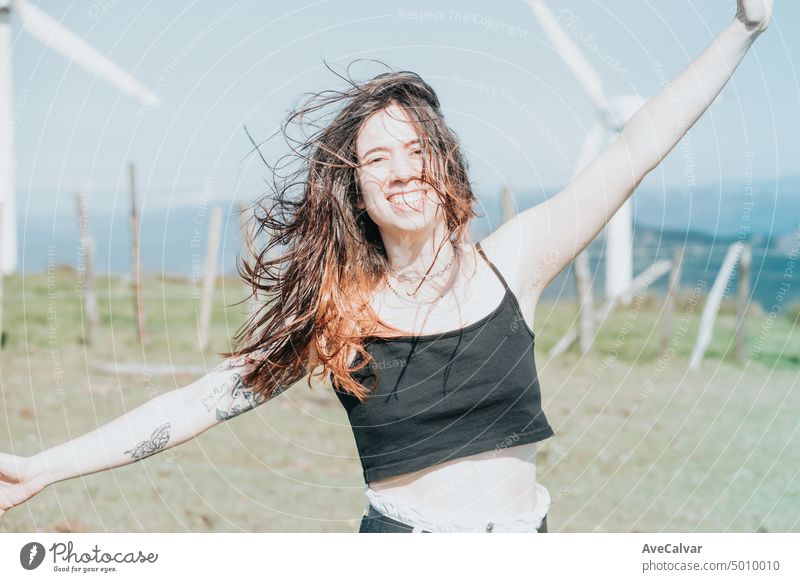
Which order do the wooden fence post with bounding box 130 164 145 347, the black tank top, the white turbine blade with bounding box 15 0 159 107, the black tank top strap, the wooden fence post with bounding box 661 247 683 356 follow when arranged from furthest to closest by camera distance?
the wooden fence post with bounding box 661 247 683 356 < the wooden fence post with bounding box 130 164 145 347 < the white turbine blade with bounding box 15 0 159 107 < the black tank top strap < the black tank top

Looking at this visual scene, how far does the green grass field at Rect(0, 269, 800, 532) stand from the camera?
5.15m

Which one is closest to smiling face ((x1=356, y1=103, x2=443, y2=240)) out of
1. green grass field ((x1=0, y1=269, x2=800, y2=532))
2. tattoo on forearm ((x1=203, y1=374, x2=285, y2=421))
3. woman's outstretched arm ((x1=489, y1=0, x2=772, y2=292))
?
woman's outstretched arm ((x1=489, y1=0, x2=772, y2=292))

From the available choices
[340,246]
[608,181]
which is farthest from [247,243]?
[608,181]

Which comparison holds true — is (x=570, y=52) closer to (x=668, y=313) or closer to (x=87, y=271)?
(x=668, y=313)

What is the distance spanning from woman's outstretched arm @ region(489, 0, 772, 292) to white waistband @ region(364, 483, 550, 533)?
571mm

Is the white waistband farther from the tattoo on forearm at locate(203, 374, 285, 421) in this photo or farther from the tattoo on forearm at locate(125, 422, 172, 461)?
the tattoo on forearm at locate(125, 422, 172, 461)

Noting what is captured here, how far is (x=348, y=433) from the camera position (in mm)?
6879

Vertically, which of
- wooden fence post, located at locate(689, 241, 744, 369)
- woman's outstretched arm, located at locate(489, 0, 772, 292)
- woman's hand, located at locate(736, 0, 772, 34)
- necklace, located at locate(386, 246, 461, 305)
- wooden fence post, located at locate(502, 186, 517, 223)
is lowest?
wooden fence post, located at locate(689, 241, 744, 369)

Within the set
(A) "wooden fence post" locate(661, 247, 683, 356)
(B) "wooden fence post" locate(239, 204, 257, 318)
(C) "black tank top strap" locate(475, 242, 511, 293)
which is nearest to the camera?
(C) "black tank top strap" locate(475, 242, 511, 293)

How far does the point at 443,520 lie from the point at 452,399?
309mm

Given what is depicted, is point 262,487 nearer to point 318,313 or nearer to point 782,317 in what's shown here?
point 318,313

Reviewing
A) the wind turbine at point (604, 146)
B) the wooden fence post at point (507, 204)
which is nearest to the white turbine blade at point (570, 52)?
the wind turbine at point (604, 146)

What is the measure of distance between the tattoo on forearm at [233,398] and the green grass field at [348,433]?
9.06ft
